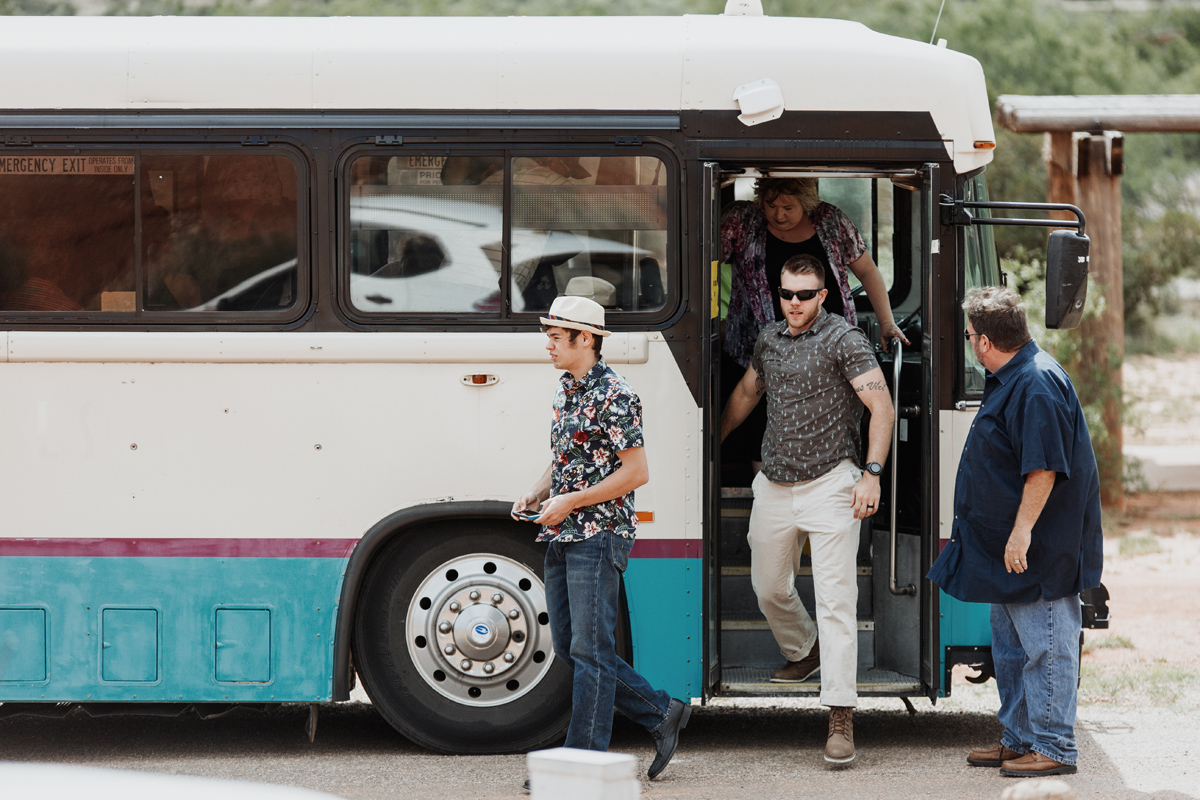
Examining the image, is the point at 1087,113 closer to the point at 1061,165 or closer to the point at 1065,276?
the point at 1061,165

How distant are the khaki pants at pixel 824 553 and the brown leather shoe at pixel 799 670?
222 mm

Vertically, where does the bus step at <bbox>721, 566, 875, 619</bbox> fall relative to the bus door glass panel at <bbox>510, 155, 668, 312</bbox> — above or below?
below

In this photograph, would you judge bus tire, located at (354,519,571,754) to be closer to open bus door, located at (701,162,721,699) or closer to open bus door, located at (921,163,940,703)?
open bus door, located at (701,162,721,699)

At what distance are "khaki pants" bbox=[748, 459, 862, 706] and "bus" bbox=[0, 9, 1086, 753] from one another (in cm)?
27

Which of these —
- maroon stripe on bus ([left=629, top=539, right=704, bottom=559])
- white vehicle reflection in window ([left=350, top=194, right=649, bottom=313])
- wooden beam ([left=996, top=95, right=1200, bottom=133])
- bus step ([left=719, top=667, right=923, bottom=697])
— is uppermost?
wooden beam ([left=996, top=95, right=1200, bottom=133])

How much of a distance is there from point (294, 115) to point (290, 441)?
1292 mm

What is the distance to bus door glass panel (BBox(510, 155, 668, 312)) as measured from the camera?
17.1 ft

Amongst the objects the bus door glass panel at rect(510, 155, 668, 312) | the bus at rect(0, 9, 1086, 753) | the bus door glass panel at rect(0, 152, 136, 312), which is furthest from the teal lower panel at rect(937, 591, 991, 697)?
the bus door glass panel at rect(0, 152, 136, 312)

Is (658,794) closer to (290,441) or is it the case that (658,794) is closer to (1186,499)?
(290,441)

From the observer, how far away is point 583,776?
9.54ft

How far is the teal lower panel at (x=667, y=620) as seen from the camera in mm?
5266

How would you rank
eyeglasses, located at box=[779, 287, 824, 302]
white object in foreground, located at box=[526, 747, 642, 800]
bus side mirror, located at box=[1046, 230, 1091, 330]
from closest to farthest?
white object in foreground, located at box=[526, 747, 642, 800] < bus side mirror, located at box=[1046, 230, 1091, 330] < eyeglasses, located at box=[779, 287, 824, 302]

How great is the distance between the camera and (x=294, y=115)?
5.23 metres

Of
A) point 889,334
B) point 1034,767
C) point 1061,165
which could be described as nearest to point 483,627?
point 889,334
